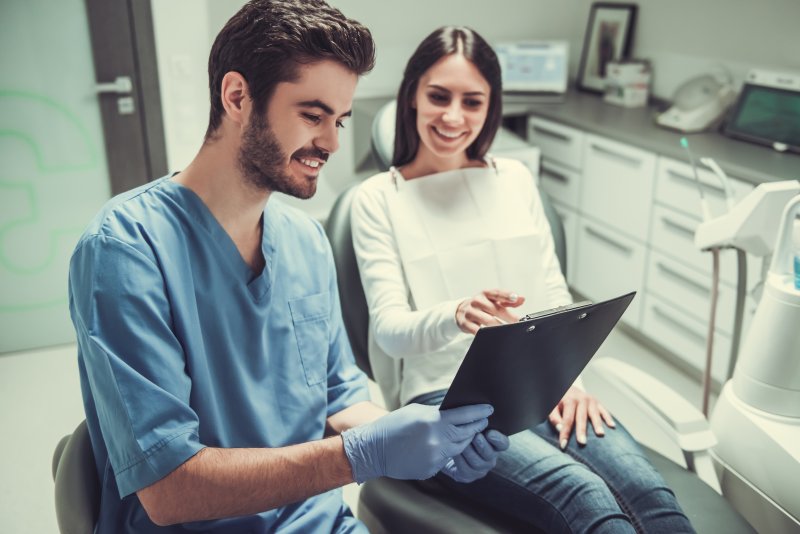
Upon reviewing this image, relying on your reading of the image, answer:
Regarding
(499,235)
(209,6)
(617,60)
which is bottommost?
(499,235)

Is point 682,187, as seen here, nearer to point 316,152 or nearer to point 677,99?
point 677,99

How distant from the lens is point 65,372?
2604 millimetres

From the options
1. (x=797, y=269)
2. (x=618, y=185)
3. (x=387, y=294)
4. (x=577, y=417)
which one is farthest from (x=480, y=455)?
(x=618, y=185)


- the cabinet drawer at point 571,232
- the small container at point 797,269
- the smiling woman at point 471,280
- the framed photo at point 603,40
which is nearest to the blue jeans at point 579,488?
the smiling woman at point 471,280

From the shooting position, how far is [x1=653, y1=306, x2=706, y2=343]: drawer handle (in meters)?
2.49

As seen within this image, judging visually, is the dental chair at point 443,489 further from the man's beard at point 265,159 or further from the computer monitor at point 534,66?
the computer monitor at point 534,66

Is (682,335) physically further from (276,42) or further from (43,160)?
(43,160)

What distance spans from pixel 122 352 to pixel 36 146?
1.91 m

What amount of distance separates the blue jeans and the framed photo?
2494 mm

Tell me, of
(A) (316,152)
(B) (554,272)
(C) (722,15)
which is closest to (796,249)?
(B) (554,272)

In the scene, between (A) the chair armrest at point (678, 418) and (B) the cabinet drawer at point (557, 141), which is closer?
(A) the chair armrest at point (678, 418)

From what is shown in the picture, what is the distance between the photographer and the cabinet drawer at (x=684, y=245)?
2.28 meters

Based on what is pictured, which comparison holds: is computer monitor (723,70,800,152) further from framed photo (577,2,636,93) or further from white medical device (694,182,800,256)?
white medical device (694,182,800,256)

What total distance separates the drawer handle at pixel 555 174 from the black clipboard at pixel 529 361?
204cm
